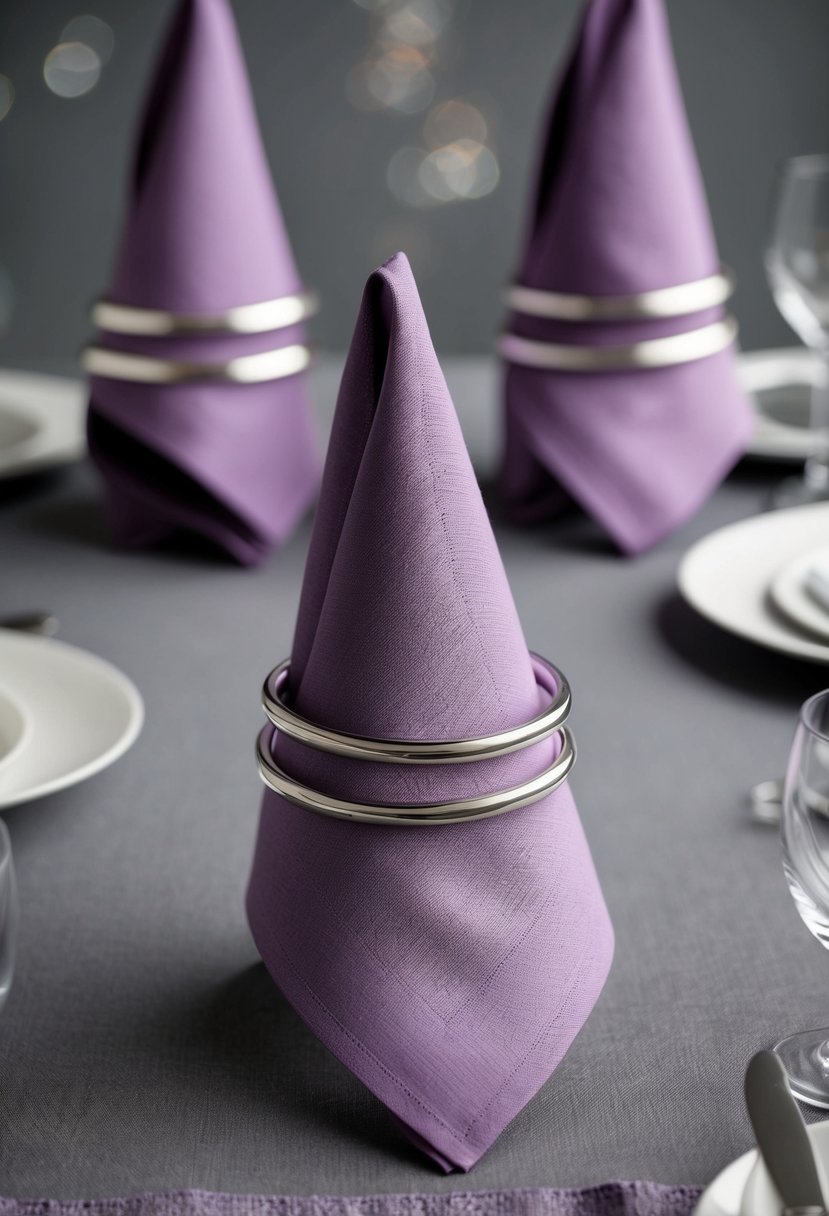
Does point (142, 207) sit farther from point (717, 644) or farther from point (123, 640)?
point (717, 644)

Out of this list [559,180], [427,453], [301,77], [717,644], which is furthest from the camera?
[301,77]

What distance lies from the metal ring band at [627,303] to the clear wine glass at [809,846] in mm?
461

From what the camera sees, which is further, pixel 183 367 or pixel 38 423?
pixel 38 423

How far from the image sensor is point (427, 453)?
35 cm

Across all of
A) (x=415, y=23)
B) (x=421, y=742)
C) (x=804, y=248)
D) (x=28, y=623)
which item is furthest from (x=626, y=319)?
(x=415, y=23)

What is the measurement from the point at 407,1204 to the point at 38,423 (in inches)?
32.1

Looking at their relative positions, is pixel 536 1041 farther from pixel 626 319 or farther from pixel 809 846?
pixel 626 319

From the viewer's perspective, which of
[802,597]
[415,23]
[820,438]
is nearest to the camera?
[802,597]

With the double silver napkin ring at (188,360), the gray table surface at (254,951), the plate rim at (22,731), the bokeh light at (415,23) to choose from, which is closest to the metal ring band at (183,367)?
the double silver napkin ring at (188,360)

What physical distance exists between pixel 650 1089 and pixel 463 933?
78 mm

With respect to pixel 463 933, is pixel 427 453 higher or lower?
higher

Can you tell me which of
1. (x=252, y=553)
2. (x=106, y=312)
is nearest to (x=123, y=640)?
(x=252, y=553)

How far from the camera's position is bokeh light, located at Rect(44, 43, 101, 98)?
176 centimetres

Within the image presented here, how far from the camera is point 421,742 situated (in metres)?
0.35
